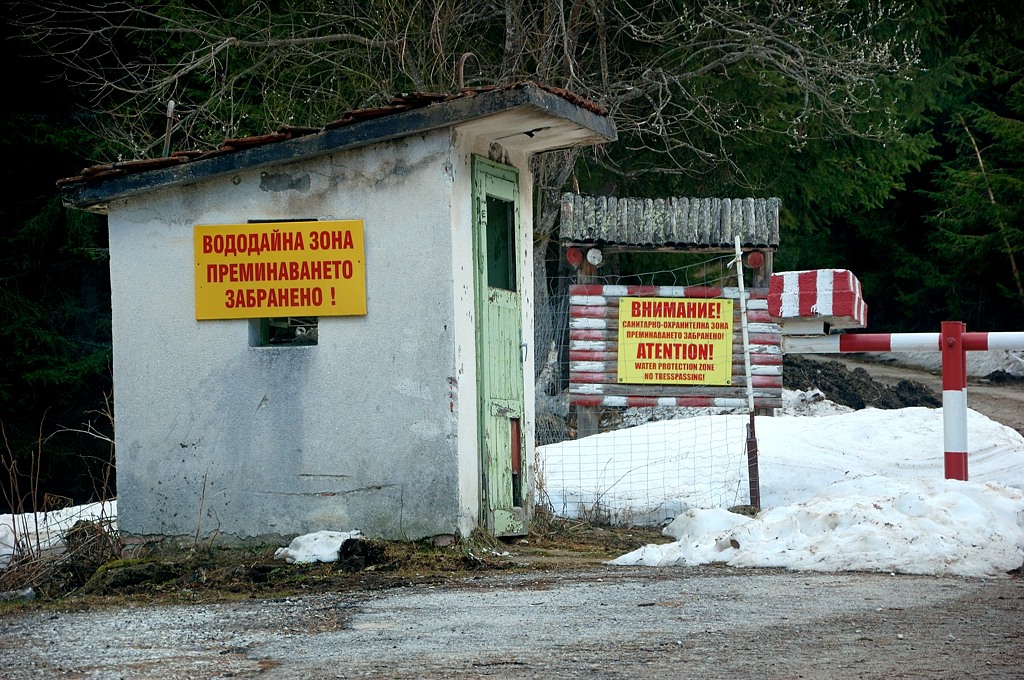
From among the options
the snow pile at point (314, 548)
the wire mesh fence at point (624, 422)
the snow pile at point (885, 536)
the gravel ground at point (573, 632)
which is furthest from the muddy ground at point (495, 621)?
the wire mesh fence at point (624, 422)

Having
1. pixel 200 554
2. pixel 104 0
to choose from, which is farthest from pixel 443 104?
pixel 104 0

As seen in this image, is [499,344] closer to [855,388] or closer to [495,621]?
[495,621]

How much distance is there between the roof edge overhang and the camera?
9.27m

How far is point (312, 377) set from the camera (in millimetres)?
9688

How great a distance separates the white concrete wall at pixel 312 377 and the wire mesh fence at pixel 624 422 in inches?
104

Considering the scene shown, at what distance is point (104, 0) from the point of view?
2283 cm

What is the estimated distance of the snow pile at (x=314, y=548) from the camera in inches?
360

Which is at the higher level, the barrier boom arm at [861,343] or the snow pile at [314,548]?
the barrier boom arm at [861,343]

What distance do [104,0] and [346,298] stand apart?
1552 cm

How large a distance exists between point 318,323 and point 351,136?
1.42 m

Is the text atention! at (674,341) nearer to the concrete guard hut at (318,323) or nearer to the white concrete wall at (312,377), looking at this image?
the concrete guard hut at (318,323)

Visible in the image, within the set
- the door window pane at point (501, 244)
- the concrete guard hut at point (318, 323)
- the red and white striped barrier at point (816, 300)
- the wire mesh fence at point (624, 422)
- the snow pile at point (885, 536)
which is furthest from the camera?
the wire mesh fence at point (624, 422)

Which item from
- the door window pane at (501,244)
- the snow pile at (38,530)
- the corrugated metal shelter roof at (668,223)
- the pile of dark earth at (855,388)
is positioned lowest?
the snow pile at (38,530)

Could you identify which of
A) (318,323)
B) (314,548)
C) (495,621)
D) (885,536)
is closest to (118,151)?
(318,323)
